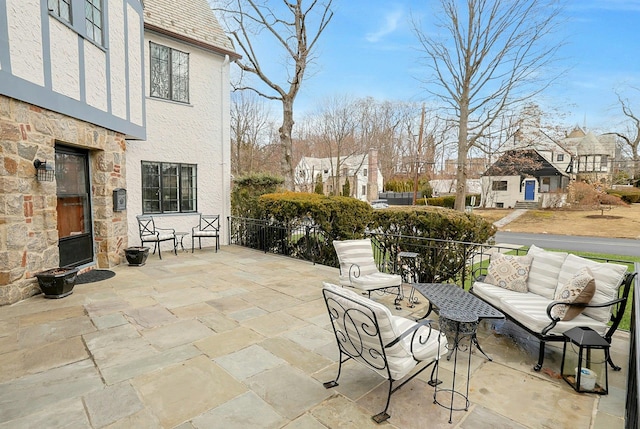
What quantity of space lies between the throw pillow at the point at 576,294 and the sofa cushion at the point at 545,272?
0.62 metres

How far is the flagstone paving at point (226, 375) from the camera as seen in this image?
242 centimetres

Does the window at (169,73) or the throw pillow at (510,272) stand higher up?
the window at (169,73)

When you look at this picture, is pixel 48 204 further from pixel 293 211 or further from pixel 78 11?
pixel 293 211

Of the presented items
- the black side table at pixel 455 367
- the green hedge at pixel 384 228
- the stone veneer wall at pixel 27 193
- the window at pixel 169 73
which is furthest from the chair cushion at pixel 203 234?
the black side table at pixel 455 367

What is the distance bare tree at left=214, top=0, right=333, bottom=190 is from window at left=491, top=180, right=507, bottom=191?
24.3 metres

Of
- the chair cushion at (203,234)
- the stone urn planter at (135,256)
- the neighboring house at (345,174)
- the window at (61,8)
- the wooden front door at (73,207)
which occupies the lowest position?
the stone urn planter at (135,256)

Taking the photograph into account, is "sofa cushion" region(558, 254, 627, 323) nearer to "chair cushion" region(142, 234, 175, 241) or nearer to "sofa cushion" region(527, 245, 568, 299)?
"sofa cushion" region(527, 245, 568, 299)

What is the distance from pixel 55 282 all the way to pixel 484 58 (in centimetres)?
1843

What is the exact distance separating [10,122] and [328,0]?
11599 mm

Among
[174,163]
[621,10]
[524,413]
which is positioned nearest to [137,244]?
[174,163]

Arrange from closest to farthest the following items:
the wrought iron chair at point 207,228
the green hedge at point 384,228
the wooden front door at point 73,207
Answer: the wooden front door at point 73,207 → the green hedge at point 384,228 → the wrought iron chair at point 207,228

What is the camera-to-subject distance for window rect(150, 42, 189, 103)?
8703 millimetres

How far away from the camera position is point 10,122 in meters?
4.55

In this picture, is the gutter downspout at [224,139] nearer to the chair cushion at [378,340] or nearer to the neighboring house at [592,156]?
the chair cushion at [378,340]
